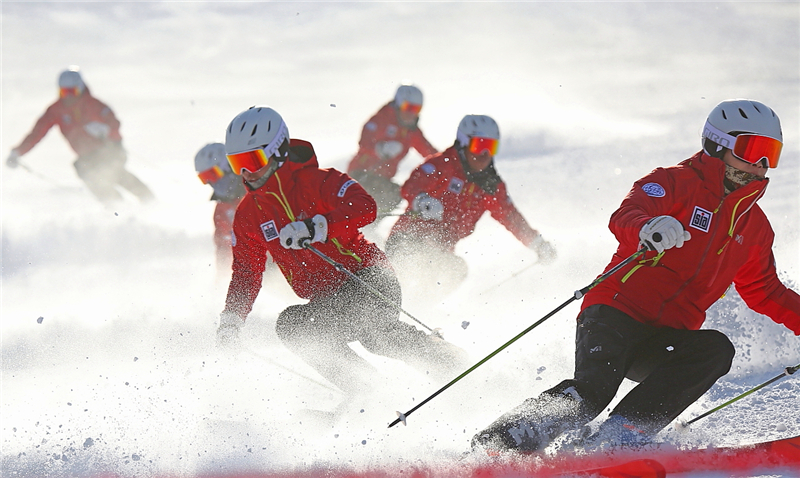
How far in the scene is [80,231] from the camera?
12.1 m

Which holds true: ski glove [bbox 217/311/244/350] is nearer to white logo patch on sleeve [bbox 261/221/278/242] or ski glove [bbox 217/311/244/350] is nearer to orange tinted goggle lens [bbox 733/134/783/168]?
white logo patch on sleeve [bbox 261/221/278/242]

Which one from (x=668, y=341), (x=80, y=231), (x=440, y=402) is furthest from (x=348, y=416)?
(x=80, y=231)

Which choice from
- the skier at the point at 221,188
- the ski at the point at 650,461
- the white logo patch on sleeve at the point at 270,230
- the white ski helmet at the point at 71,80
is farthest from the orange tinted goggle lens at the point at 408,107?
the ski at the point at 650,461

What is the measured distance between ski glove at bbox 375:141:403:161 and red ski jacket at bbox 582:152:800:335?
23.3 feet

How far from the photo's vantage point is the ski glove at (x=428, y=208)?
25.7ft

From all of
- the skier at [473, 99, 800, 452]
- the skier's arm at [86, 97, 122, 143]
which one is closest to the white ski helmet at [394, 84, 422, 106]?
the skier's arm at [86, 97, 122, 143]

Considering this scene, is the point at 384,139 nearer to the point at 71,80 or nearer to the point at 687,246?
the point at 71,80

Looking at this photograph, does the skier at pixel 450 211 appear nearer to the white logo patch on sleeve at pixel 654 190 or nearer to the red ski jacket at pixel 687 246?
the red ski jacket at pixel 687 246

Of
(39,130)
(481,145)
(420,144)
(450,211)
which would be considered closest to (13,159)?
(39,130)

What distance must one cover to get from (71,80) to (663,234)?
38.4ft

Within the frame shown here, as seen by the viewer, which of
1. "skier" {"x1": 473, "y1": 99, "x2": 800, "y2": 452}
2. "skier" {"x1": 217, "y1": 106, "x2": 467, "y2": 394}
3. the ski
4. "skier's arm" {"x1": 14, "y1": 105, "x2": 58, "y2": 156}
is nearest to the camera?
the ski

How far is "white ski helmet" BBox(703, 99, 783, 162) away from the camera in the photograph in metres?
4.22

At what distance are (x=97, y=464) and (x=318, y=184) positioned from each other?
220cm

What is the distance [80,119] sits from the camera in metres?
13.2
